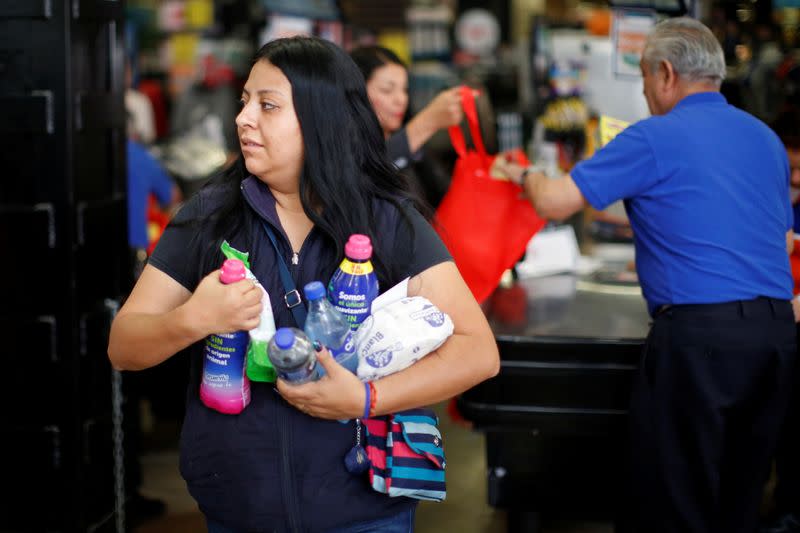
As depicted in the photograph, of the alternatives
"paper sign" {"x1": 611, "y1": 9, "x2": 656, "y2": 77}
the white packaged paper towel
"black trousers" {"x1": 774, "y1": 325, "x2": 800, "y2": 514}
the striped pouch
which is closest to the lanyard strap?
the white packaged paper towel

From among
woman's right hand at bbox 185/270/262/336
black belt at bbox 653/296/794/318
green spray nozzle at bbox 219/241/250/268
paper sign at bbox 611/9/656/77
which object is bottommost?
black belt at bbox 653/296/794/318

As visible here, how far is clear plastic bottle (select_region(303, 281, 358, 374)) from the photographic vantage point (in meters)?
1.74

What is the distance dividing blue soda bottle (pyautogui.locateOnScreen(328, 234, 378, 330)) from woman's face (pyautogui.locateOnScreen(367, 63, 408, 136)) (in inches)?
77.3

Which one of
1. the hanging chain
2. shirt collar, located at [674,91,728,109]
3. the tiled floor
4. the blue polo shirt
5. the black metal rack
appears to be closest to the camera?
the blue polo shirt

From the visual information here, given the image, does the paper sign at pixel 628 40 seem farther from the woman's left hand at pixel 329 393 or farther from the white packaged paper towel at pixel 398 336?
the woman's left hand at pixel 329 393

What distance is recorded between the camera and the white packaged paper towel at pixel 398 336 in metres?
1.74

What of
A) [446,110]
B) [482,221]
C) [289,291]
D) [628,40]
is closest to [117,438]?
[482,221]

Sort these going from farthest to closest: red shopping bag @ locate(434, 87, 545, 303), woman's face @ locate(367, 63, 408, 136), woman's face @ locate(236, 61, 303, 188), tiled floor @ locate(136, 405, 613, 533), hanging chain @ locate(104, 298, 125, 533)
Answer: tiled floor @ locate(136, 405, 613, 533) → woman's face @ locate(367, 63, 408, 136) → hanging chain @ locate(104, 298, 125, 533) → red shopping bag @ locate(434, 87, 545, 303) → woman's face @ locate(236, 61, 303, 188)

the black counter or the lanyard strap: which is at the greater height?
the lanyard strap

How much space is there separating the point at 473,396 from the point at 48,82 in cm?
166

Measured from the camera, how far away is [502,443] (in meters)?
3.59

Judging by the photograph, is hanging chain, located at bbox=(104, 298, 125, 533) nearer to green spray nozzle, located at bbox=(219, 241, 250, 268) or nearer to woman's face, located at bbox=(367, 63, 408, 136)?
woman's face, located at bbox=(367, 63, 408, 136)

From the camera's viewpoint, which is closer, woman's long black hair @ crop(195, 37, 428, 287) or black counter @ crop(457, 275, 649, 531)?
woman's long black hair @ crop(195, 37, 428, 287)

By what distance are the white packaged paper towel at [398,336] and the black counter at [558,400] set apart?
1500 mm
